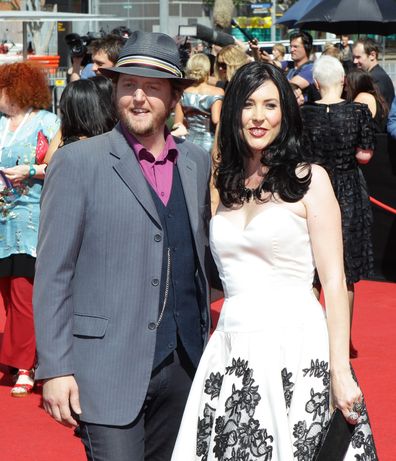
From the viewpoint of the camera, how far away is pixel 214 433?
3.17 metres

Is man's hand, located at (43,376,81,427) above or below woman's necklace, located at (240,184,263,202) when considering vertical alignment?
below

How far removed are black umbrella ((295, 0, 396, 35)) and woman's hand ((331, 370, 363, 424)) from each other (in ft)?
27.1

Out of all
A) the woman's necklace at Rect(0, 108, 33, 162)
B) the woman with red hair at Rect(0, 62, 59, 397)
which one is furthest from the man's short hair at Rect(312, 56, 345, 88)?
the woman's necklace at Rect(0, 108, 33, 162)

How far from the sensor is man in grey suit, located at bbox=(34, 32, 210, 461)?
3.09 m

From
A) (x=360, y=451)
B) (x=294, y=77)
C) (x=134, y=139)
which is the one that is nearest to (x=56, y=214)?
(x=134, y=139)

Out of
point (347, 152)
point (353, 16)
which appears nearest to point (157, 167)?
point (347, 152)

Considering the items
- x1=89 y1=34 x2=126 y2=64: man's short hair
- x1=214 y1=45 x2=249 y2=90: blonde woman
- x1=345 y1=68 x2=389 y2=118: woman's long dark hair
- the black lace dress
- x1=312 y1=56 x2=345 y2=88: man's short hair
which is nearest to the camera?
the black lace dress

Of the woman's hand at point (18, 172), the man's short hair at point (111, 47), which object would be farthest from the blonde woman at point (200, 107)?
the woman's hand at point (18, 172)

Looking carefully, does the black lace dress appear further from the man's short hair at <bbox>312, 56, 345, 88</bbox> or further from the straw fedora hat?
the straw fedora hat

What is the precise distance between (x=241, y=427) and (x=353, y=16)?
8.48m

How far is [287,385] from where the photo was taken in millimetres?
3131

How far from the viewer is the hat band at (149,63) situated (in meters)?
3.28

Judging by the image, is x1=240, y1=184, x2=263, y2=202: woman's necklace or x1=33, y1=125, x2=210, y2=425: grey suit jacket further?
x1=240, y1=184, x2=263, y2=202: woman's necklace

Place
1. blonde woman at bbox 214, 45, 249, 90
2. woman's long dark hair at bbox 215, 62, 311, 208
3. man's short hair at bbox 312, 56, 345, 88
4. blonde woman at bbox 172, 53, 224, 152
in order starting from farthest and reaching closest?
blonde woman at bbox 214, 45, 249, 90 < blonde woman at bbox 172, 53, 224, 152 < man's short hair at bbox 312, 56, 345, 88 < woman's long dark hair at bbox 215, 62, 311, 208
